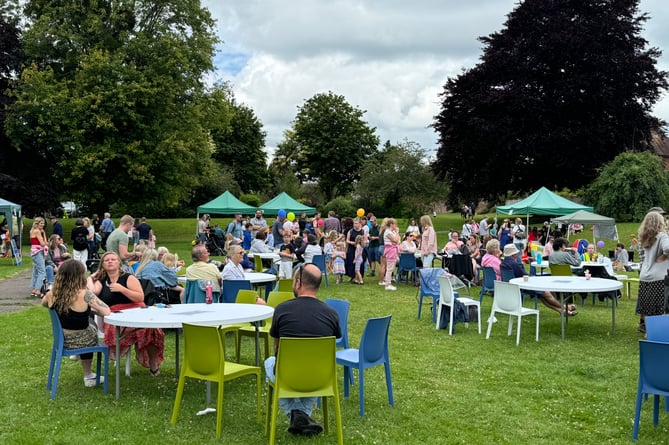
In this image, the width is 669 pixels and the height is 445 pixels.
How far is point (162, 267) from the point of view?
847cm

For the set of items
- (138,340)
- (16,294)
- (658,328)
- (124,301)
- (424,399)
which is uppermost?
(658,328)

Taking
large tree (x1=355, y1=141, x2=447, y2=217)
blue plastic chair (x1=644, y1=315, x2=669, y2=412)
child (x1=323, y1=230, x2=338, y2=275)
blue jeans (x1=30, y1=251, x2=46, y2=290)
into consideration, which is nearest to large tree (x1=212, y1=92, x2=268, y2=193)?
large tree (x1=355, y1=141, x2=447, y2=217)

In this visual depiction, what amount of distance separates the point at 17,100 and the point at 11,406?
25.0m

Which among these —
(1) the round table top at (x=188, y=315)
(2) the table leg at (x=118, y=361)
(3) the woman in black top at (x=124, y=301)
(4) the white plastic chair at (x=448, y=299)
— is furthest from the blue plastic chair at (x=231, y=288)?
(4) the white plastic chair at (x=448, y=299)

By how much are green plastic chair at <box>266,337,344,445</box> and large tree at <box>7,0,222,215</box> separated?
2390 cm

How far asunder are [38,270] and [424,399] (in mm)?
10053

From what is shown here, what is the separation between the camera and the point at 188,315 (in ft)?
19.4

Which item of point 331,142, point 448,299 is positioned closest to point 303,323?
point 448,299

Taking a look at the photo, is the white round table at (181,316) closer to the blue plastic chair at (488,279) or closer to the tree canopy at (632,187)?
the blue plastic chair at (488,279)

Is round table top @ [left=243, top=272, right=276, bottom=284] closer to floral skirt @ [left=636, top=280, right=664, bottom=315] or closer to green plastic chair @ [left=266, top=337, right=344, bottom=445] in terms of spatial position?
green plastic chair @ [left=266, top=337, right=344, bottom=445]

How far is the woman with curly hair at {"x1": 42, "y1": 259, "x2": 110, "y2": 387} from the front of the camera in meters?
5.84

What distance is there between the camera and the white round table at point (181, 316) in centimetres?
551

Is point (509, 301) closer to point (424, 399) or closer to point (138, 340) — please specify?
point (424, 399)

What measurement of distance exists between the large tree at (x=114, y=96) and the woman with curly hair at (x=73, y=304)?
2173 centimetres
